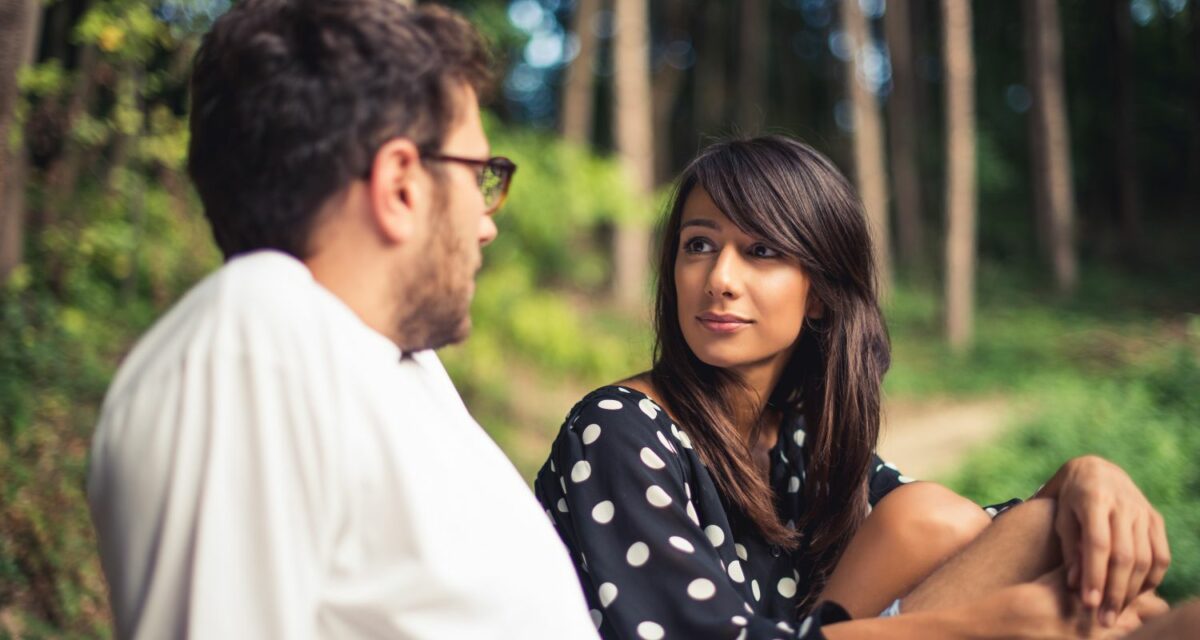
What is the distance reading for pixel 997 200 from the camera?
93.4 feet

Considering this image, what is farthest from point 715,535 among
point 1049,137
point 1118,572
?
point 1049,137

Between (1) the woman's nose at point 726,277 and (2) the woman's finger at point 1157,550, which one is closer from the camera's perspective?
(2) the woman's finger at point 1157,550

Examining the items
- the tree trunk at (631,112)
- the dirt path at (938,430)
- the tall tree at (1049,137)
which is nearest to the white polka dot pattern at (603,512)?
the dirt path at (938,430)

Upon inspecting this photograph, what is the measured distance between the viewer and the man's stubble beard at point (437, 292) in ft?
5.09

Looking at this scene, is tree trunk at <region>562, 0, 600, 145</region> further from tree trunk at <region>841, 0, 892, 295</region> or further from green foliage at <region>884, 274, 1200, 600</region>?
green foliage at <region>884, 274, 1200, 600</region>

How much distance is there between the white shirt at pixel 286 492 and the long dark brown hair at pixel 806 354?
1.08 metres

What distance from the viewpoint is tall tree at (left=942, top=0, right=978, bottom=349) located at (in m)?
14.4

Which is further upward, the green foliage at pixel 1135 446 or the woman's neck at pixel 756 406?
the woman's neck at pixel 756 406

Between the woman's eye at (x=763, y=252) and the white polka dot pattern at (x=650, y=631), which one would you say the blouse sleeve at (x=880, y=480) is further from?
the white polka dot pattern at (x=650, y=631)

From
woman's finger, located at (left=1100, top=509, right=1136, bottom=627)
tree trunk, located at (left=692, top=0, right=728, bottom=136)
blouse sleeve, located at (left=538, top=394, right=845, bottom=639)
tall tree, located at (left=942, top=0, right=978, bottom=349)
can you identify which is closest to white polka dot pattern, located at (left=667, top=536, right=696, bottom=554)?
blouse sleeve, located at (left=538, top=394, right=845, bottom=639)

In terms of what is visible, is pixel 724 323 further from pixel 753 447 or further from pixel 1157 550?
pixel 1157 550

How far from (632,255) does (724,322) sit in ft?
45.5

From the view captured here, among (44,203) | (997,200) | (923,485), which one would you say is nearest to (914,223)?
(997,200)

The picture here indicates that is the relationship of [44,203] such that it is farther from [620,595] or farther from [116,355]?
[620,595]
